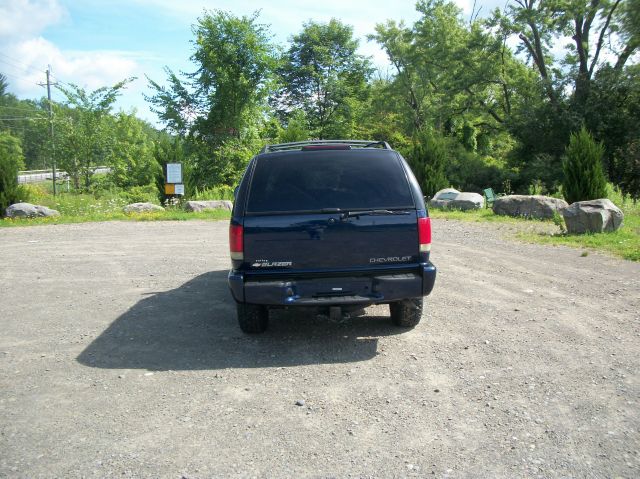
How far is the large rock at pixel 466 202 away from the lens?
17688mm

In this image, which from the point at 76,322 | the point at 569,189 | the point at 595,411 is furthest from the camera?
the point at 569,189

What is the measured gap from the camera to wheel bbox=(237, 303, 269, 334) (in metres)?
5.36

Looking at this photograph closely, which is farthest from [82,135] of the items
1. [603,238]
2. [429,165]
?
[603,238]

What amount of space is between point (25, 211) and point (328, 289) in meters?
15.4

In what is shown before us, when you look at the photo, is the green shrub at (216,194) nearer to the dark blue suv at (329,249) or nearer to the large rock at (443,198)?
the large rock at (443,198)

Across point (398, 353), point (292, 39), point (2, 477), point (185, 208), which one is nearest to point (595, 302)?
point (398, 353)

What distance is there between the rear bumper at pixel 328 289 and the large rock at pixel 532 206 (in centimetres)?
1108

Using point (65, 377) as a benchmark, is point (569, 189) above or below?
above

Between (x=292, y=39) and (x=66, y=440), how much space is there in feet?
159

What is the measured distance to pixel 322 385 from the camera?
14.1 ft

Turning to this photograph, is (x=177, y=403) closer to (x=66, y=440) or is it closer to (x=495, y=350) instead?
(x=66, y=440)

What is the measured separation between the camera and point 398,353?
4.99 meters

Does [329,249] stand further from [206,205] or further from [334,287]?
[206,205]

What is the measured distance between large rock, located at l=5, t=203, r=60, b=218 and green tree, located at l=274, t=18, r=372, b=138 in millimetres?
Answer: 30941
